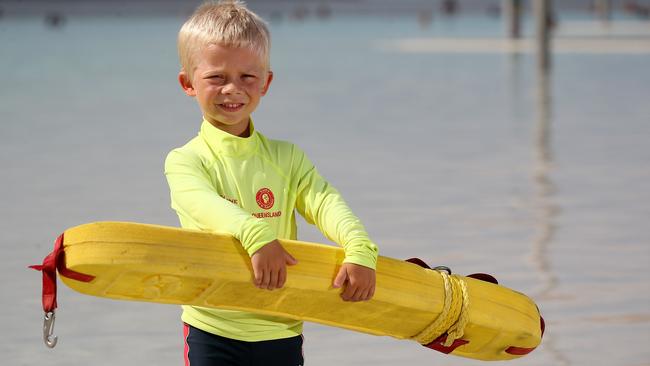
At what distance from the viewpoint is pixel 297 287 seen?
11.0 feet

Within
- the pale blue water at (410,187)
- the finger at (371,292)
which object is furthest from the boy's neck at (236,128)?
the pale blue water at (410,187)

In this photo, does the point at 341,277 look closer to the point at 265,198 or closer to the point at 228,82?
the point at 265,198

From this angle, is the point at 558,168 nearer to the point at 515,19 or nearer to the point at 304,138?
the point at 304,138

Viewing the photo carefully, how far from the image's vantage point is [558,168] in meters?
9.60

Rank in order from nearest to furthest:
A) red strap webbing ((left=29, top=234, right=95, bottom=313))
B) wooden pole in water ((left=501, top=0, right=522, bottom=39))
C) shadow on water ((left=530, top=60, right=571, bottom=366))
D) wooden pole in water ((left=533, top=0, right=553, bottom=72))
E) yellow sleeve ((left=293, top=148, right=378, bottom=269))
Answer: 1. red strap webbing ((left=29, top=234, right=95, bottom=313))
2. yellow sleeve ((left=293, top=148, right=378, bottom=269))
3. shadow on water ((left=530, top=60, right=571, bottom=366))
4. wooden pole in water ((left=533, top=0, right=553, bottom=72))
5. wooden pole in water ((left=501, top=0, right=522, bottom=39))

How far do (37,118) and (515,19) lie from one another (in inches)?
863

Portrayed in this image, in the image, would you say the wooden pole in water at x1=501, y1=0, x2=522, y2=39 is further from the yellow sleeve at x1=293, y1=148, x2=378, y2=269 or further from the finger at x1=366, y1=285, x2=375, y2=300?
the finger at x1=366, y1=285, x2=375, y2=300

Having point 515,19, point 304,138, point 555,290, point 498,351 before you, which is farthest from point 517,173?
point 515,19

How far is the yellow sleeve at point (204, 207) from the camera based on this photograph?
3.16 metres

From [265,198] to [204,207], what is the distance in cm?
20

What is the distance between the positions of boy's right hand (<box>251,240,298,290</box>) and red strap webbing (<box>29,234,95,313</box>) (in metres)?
0.38

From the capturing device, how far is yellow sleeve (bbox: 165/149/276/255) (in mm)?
3160

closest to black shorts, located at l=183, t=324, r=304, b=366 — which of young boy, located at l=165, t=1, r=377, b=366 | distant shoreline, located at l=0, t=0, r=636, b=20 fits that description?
young boy, located at l=165, t=1, r=377, b=366

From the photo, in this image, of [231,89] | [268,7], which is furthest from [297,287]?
[268,7]
